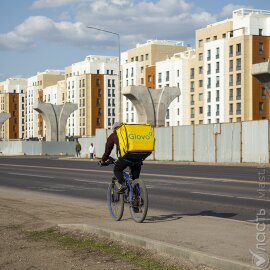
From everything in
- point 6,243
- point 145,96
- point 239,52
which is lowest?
point 6,243

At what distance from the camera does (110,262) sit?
22.7 ft

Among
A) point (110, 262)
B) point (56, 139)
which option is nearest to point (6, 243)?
point (110, 262)

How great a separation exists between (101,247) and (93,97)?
475 feet

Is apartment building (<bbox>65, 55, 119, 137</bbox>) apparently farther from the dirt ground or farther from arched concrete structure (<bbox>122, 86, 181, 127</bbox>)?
the dirt ground

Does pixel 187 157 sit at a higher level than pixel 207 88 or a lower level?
lower

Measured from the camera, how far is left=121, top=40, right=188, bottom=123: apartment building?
132750 mm

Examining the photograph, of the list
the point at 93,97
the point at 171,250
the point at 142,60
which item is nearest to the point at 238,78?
the point at 142,60

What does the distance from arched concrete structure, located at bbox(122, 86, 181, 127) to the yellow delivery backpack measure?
141ft

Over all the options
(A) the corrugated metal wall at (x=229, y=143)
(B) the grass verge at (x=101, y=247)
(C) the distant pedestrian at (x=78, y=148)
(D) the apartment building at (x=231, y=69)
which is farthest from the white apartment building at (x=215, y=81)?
(B) the grass verge at (x=101, y=247)

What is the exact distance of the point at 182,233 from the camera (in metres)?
8.25

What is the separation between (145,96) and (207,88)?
191ft

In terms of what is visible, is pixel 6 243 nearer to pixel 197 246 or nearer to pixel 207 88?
pixel 197 246

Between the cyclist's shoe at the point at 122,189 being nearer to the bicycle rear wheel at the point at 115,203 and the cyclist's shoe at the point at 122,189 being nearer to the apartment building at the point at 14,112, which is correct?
the bicycle rear wheel at the point at 115,203

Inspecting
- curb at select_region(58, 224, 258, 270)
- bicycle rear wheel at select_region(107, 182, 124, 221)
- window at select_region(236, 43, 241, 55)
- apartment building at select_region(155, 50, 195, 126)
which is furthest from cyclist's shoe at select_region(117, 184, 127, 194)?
apartment building at select_region(155, 50, 195, 126)
